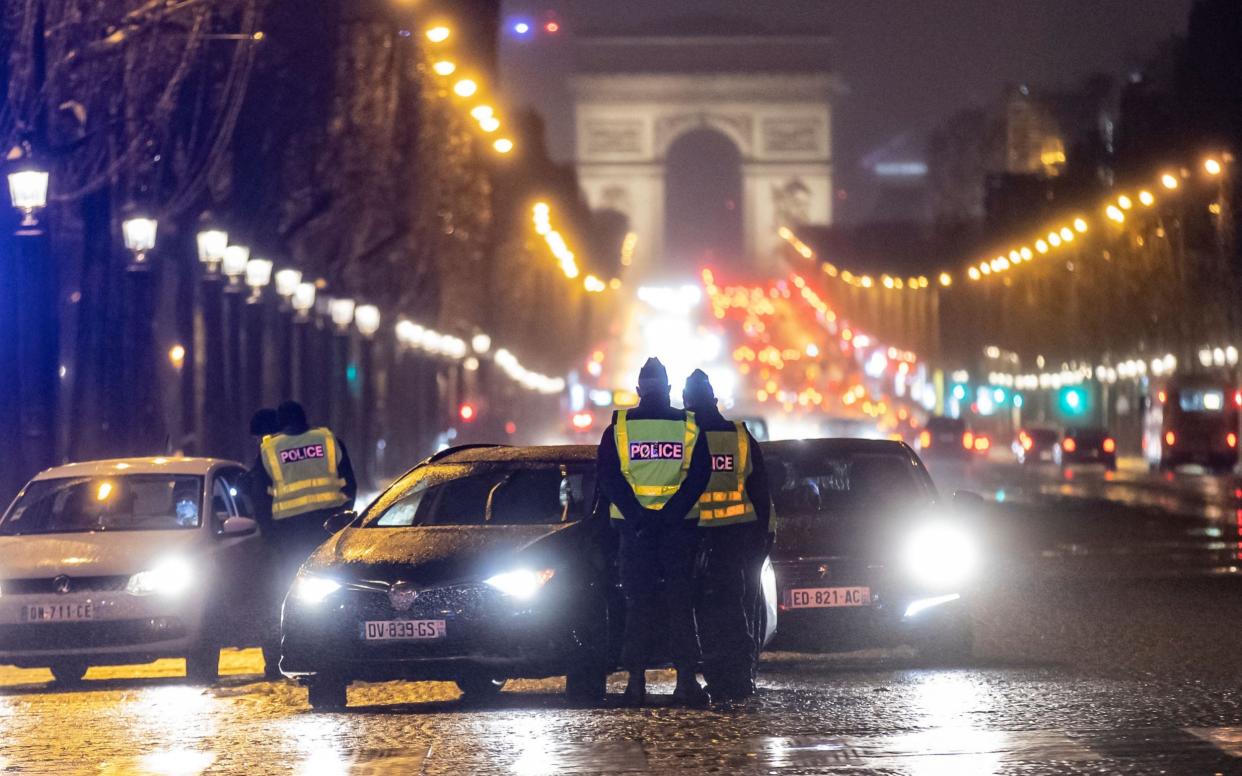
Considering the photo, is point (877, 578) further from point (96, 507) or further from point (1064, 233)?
point (1064, 233)

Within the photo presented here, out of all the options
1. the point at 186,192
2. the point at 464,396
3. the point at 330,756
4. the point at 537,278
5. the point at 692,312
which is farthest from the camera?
the point at 692,312

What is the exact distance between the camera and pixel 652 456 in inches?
481

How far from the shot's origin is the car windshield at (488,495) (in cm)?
1295

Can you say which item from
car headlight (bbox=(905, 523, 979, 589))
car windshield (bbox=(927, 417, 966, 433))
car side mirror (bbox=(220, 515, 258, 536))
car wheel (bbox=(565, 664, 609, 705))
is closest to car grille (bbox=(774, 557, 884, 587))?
car headlight (bbox=(905, 523, 979, 589))

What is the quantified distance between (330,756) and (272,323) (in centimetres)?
3252

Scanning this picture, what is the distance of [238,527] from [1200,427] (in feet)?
162

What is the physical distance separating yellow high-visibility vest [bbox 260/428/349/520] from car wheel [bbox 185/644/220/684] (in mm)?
1067

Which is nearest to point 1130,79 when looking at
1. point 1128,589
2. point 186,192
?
point 186,192

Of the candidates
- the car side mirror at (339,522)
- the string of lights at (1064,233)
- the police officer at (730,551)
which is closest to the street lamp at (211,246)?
the car side mirror at (339,522)

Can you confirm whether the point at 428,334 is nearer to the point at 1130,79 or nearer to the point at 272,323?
the point at 272,323

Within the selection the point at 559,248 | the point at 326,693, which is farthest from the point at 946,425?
the point at 326,693

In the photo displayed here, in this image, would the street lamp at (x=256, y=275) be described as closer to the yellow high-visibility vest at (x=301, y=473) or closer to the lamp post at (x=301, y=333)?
the lamp post at (x=301, y=333)

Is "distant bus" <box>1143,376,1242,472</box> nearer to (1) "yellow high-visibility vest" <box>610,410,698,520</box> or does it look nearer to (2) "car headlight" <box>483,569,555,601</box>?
(1) "yellow high-visibility vest" <box>610,410,698,520</box>

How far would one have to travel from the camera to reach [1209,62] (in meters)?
64.7
